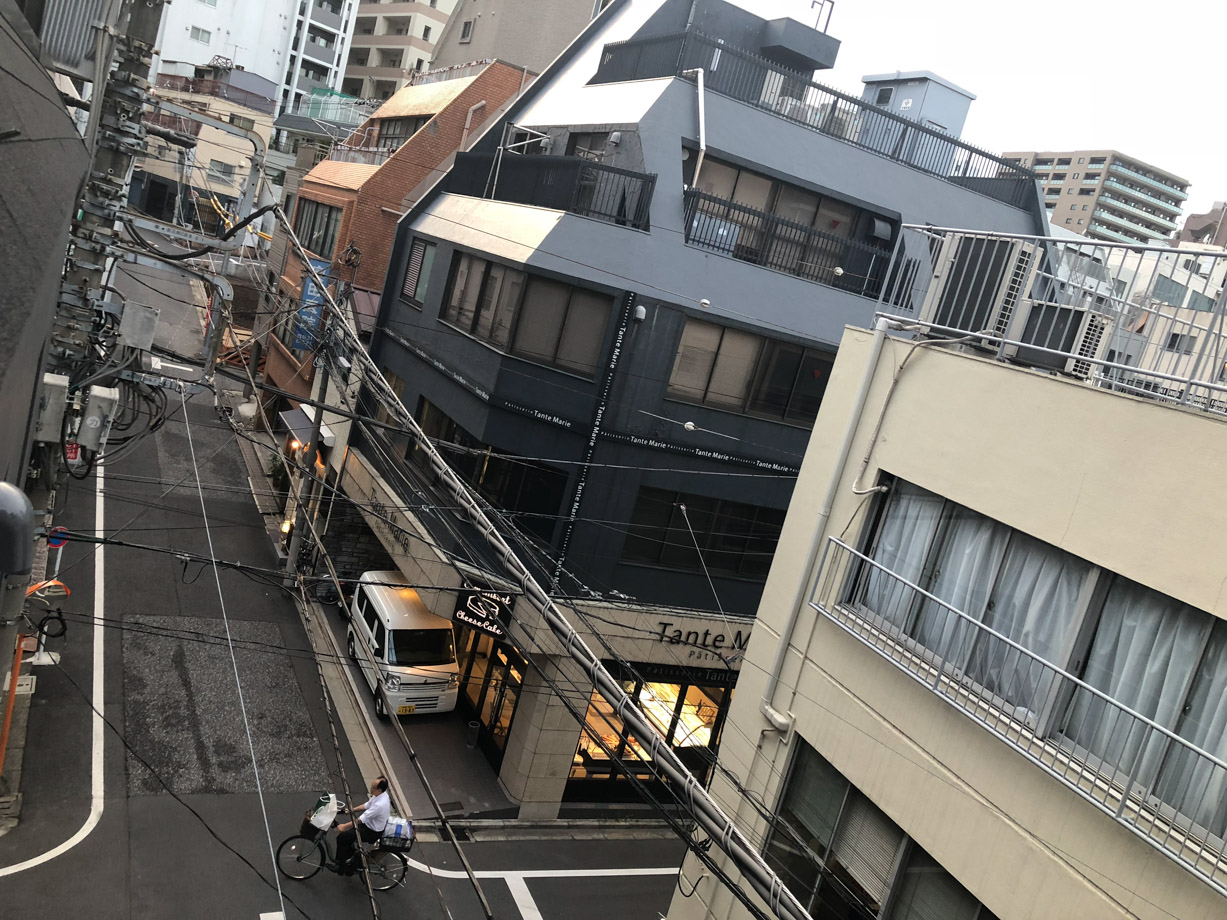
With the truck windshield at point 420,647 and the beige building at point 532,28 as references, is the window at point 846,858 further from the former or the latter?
the beige building at point 532,28

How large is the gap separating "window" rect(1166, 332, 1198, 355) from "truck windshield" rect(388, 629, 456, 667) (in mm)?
16194

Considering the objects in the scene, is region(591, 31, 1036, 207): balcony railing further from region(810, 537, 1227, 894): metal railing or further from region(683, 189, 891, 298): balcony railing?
region(810, 537, 1227, 894): metal railing

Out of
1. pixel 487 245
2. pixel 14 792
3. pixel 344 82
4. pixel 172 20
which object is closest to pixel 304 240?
pixel 487 245

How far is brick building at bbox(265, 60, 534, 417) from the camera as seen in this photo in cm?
2861

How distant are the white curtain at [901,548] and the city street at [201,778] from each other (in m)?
5.73

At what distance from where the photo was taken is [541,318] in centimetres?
1756

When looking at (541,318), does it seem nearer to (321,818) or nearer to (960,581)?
(321,818)

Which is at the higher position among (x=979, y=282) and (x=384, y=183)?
(x=384, y=183)

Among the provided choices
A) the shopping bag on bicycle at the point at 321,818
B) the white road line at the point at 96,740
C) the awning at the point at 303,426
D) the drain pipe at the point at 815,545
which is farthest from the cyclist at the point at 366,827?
the awning at the point at 303,426

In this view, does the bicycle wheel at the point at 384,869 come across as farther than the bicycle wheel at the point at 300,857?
Yes

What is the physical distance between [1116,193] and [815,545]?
10485cm

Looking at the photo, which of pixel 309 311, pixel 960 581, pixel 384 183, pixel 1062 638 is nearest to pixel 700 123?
pixel 960 581

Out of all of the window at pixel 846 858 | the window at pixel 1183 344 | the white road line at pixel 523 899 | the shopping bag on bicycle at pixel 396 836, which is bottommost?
the white road line at pixel 523 899

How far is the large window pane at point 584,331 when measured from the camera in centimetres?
1697
